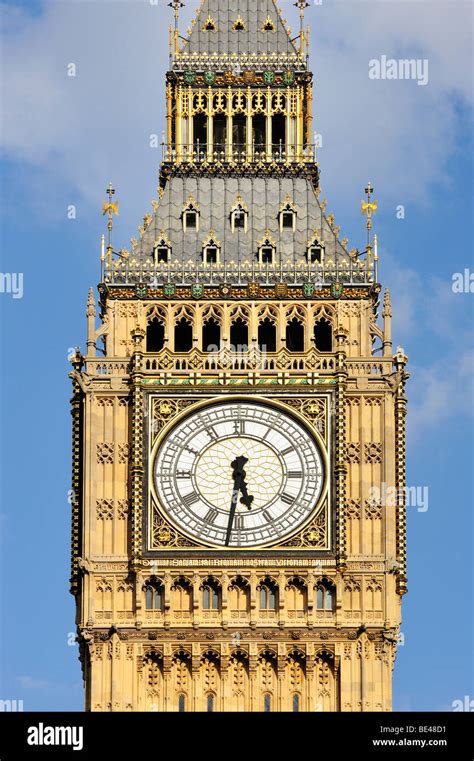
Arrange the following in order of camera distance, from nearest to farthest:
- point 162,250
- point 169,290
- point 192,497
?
point 192,497 → point 169,290 → point 162,250

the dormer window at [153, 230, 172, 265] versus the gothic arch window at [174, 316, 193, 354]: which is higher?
the dormer window at [153, 230, 172, 265]

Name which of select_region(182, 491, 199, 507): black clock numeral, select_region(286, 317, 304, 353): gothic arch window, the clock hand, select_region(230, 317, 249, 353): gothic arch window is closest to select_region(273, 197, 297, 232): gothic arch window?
select_region(286, 317, 304, 353): gothic arch window

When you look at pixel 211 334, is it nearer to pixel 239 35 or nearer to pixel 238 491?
pixel 238 491

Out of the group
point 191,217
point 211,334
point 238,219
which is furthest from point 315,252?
point 211,334

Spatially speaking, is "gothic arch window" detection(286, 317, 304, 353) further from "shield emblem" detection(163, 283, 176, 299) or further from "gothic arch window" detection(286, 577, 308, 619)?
"gothic arch window" detection(286, 577, 308, 619)

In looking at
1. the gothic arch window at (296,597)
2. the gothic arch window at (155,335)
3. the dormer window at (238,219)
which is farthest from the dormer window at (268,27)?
the gothic arch window at (296,597)

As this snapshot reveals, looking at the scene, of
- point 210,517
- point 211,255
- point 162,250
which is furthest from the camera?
point 162,250
